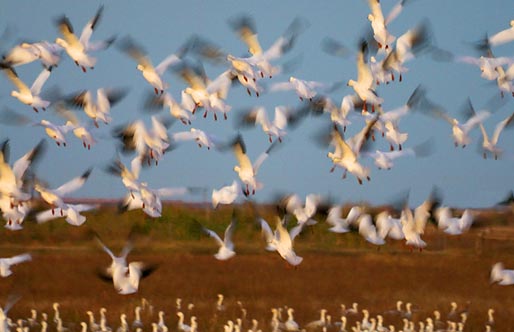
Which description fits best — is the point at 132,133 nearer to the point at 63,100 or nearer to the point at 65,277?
the point at 63,100

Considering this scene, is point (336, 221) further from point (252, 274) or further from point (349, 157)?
point (252, 274)

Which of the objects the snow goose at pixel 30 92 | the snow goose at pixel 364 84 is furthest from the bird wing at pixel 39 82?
the snow goose at pixel 364 84

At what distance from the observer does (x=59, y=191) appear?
60.5ft

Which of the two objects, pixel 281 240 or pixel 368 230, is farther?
pixel 368 230

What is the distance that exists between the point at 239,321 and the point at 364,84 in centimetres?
401

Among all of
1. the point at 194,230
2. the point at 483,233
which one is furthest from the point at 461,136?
the point at 194,230

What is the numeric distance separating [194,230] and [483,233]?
895cm

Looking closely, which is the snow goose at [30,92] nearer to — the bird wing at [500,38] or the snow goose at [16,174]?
the snow goose at [16,174]

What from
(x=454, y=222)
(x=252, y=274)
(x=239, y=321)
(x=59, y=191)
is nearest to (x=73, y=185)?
(x=59, y=191)

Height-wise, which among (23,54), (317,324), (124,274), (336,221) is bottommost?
(317,324)

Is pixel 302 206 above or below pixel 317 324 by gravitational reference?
above

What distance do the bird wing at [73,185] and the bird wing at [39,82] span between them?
1.60 meters

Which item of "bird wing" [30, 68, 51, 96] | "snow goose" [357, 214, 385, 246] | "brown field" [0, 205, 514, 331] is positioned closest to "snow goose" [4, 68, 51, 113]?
"bird wing" [30, 68, 51, 96]

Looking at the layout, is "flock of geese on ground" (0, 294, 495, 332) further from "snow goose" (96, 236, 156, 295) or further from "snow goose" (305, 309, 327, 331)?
"snow goose" (96, 236, 156, 295)
